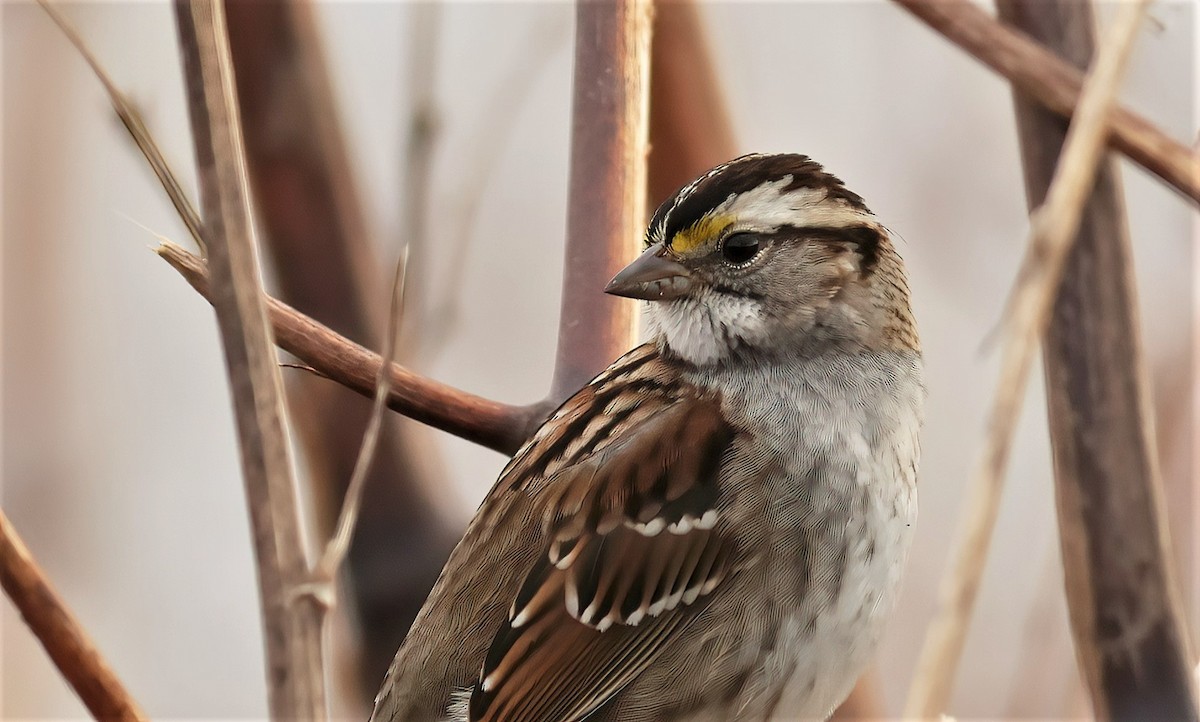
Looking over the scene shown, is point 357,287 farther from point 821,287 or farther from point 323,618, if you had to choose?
point 323,618

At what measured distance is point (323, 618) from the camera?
2.78ft

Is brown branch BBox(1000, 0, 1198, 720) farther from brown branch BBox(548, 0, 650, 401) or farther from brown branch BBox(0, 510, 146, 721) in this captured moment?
brown branch BBox(0, 510, 146, 721)

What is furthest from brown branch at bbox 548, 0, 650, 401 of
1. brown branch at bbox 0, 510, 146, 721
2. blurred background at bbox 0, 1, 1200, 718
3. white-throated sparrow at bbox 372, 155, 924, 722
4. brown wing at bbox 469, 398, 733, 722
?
blurred background at bbox 0, 1, 1200, 718

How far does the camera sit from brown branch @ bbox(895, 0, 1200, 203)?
1.72 m

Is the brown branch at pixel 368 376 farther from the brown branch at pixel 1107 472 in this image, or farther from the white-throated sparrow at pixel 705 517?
the brown branch at pixel 1107 472

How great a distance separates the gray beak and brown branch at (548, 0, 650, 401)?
68 millimetres

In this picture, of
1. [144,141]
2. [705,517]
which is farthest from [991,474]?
[705,517]

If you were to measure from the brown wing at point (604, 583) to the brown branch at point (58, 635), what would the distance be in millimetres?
496

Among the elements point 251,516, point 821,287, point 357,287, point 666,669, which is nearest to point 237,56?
point 357,287

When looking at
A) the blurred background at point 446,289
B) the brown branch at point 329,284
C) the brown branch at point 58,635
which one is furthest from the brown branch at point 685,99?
the brown branch at point 58,635

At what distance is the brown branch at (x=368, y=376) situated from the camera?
4.38 feet

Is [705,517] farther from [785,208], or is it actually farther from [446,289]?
[446,289]

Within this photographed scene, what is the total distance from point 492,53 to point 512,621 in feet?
6.92

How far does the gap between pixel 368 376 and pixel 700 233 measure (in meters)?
0.56
